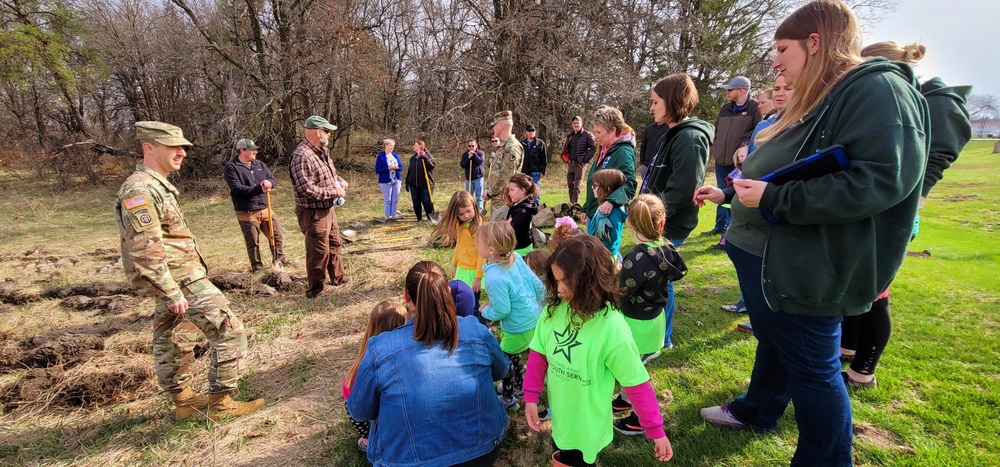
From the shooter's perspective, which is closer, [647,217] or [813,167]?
[813,167]

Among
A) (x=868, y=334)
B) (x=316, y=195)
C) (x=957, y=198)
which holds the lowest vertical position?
(x=957, y=198)

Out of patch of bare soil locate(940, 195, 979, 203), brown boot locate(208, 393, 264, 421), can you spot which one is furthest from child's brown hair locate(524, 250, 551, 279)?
patch of bare soil locate(940, 195, 979, 203)

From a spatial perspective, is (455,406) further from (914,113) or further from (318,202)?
(318,202)

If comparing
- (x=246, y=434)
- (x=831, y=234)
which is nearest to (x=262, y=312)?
(x=246, y=434)

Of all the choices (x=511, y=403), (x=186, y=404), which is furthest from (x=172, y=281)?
(x=511, y=403)

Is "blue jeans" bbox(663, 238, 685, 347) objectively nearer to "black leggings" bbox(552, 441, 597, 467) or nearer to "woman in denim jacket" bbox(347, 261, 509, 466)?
"black leggings" bbox(552, 441, 597, 467)

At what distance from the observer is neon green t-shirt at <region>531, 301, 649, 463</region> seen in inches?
70.0

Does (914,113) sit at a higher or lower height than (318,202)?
higher

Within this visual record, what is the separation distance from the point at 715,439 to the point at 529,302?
128 centimetres

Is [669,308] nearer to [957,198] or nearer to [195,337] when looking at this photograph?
[195,337]

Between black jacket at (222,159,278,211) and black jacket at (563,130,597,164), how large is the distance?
540 centimetres

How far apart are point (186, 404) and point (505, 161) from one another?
5022 mm

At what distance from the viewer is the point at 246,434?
279 cm

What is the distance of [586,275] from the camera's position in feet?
5.86
